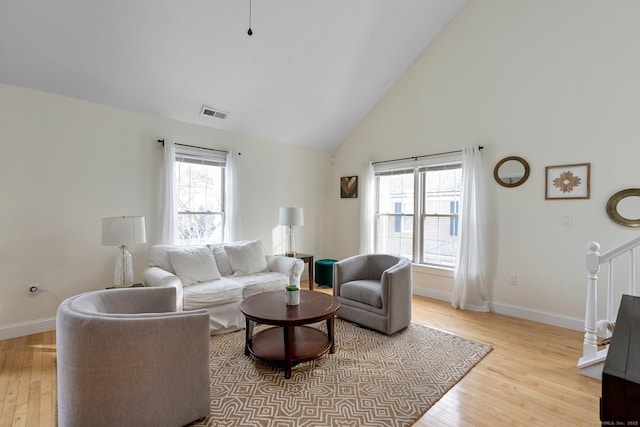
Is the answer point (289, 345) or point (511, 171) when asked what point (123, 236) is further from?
point (511, 171)

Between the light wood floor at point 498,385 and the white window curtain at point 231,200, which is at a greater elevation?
the white window curtain at point 231,200

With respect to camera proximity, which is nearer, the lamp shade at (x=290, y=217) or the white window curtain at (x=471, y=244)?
the white window curtain at (x=471, y=244)

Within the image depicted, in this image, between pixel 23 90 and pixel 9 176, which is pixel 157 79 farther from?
pixel 9 176

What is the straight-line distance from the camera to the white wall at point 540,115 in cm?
299

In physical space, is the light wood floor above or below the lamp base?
below

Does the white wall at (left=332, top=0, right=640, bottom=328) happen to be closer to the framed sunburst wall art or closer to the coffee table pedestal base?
the framed sunburst wall art

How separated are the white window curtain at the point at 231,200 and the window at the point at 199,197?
0.27ft

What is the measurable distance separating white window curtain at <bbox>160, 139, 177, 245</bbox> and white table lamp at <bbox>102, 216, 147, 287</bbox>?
679mm

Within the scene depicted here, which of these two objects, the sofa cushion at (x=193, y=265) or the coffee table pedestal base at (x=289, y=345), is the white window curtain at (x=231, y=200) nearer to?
the sofa cushion at (x=193, y=265)

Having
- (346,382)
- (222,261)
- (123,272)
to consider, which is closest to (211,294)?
(222,261)

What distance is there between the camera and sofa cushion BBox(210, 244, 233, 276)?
3678 mm

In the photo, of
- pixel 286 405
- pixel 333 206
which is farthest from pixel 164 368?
pixel 333 206

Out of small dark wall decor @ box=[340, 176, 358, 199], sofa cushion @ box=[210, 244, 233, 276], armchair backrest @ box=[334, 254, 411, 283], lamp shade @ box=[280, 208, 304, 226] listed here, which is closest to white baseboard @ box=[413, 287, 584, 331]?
armchair backrest @ box=[334, 254, 411, 283]

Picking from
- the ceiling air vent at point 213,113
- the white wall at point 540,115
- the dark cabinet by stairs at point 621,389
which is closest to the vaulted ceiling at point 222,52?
the ceiling air vent at point 213,113
